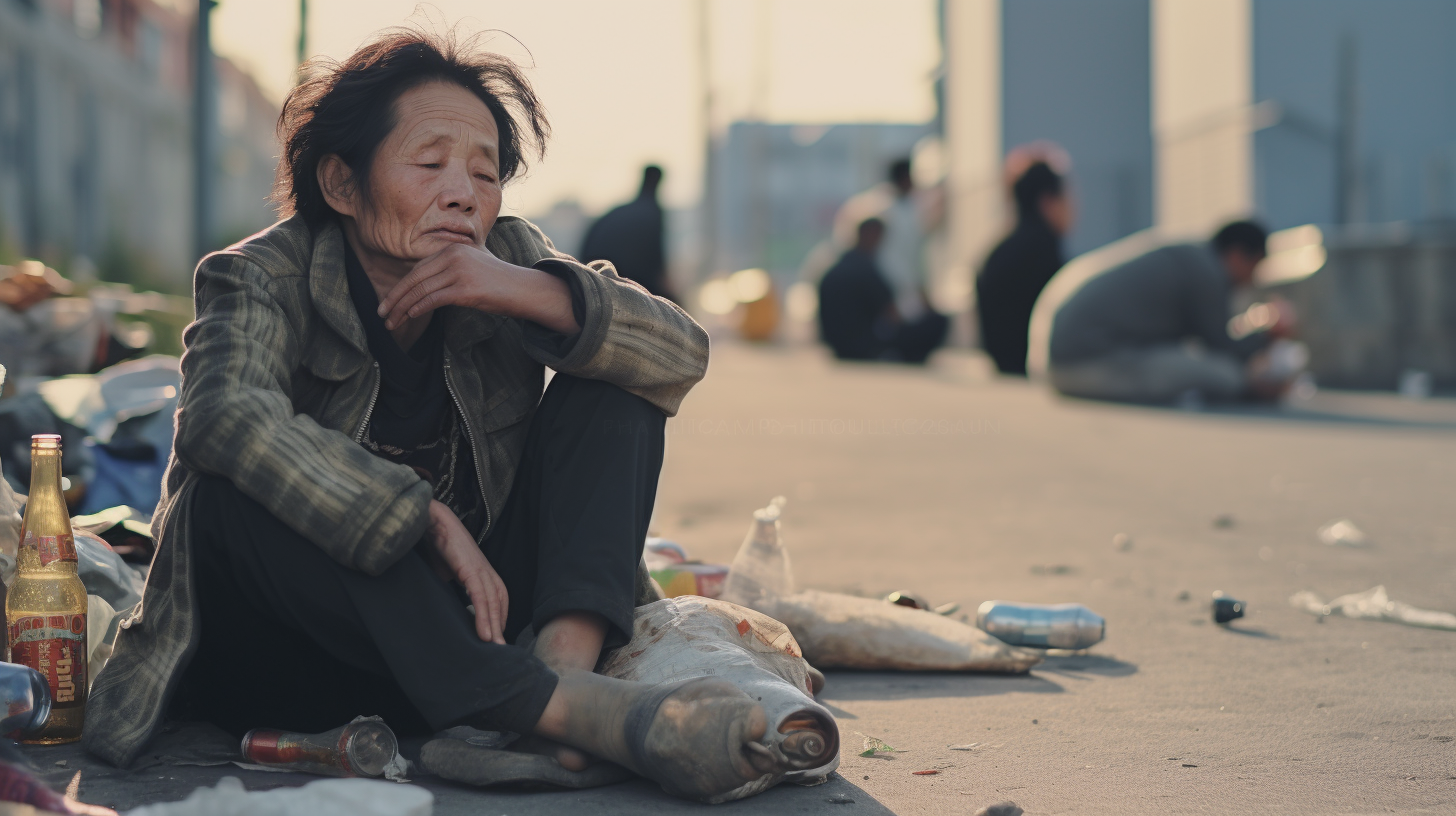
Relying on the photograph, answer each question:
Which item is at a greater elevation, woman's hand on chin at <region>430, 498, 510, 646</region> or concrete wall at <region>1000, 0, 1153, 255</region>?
concrete wall at <region>1000, 0, 1153, 255</region>

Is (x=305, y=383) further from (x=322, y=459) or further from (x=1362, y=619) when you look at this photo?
(x=1362, y=619)

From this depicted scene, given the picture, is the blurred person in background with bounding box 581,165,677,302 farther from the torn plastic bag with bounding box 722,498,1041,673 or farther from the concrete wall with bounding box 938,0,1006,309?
the concrete wall with bounding box 938,0,1006,309

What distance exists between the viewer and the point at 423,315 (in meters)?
2.71

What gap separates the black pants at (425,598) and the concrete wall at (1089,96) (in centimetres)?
2081

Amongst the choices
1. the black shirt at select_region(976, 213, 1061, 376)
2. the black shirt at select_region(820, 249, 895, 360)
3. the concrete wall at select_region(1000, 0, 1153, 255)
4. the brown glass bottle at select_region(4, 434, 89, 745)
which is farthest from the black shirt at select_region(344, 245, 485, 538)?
the concrete wall at select_region(1000, 0, 1153, 255)

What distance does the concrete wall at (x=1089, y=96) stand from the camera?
23016 millimetres

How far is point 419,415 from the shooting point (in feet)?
8.72

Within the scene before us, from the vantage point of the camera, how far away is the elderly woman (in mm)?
2230

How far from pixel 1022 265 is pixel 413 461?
10.3m

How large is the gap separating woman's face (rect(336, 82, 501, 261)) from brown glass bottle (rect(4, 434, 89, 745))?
680 mm

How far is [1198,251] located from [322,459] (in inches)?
330

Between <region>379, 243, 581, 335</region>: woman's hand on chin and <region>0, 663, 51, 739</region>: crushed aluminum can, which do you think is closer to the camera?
<region>0, 663, 51, 739</region>: crushed aluminum can

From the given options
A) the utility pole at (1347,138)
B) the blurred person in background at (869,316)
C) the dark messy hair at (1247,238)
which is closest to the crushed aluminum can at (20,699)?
the dark messy hair at (1247,238)

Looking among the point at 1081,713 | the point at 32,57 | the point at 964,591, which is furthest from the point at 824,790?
the point at 32,57
